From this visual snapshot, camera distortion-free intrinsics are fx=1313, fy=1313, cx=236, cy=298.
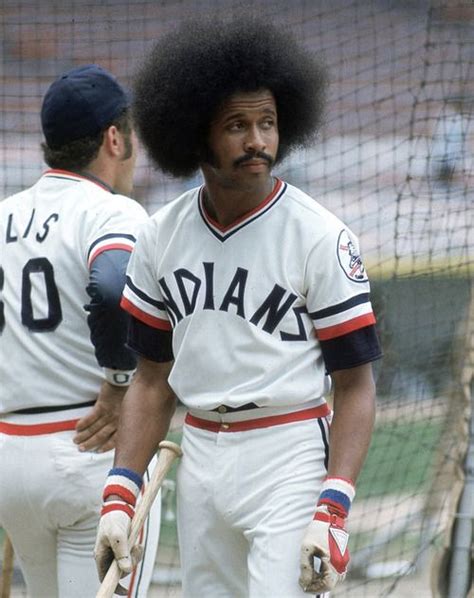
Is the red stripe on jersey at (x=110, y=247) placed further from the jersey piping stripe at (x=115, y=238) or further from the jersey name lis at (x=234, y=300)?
the jersey name lis at (x=234, y=300)

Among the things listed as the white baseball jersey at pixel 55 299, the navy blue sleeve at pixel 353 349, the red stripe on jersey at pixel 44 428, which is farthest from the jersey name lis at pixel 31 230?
the navy blue sleeve at pixel 353 349

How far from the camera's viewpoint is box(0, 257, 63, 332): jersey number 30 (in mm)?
4113

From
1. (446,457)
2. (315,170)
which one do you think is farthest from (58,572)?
(315,170)

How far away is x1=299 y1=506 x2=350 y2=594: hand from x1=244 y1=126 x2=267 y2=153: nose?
2.96 ft

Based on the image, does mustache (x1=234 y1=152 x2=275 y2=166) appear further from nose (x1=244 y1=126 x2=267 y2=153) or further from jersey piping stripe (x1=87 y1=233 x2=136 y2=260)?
jersey piping stripe (x1=87 y1=233 x2=136 y2=260)

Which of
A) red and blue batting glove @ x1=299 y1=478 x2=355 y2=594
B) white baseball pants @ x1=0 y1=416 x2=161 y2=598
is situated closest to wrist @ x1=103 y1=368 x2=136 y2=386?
white baseball pants @ x1=0 y1=416 x2=161 y2=598

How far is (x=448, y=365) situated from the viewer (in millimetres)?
5773

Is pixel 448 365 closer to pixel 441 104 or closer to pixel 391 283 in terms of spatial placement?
pixel 391 283

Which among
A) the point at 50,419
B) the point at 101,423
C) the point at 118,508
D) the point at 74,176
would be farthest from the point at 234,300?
the point at 74,176

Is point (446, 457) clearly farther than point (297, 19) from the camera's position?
No

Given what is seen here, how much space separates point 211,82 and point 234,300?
0.57 metres

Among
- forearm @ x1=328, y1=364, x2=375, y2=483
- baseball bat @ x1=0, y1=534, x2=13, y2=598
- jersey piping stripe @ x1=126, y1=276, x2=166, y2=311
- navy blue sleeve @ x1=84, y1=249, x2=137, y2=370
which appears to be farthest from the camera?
baseball bat @ x1=0, y1=534, x2=13, y2=598

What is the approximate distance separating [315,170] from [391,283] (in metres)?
3.30

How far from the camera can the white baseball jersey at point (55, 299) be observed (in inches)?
161
